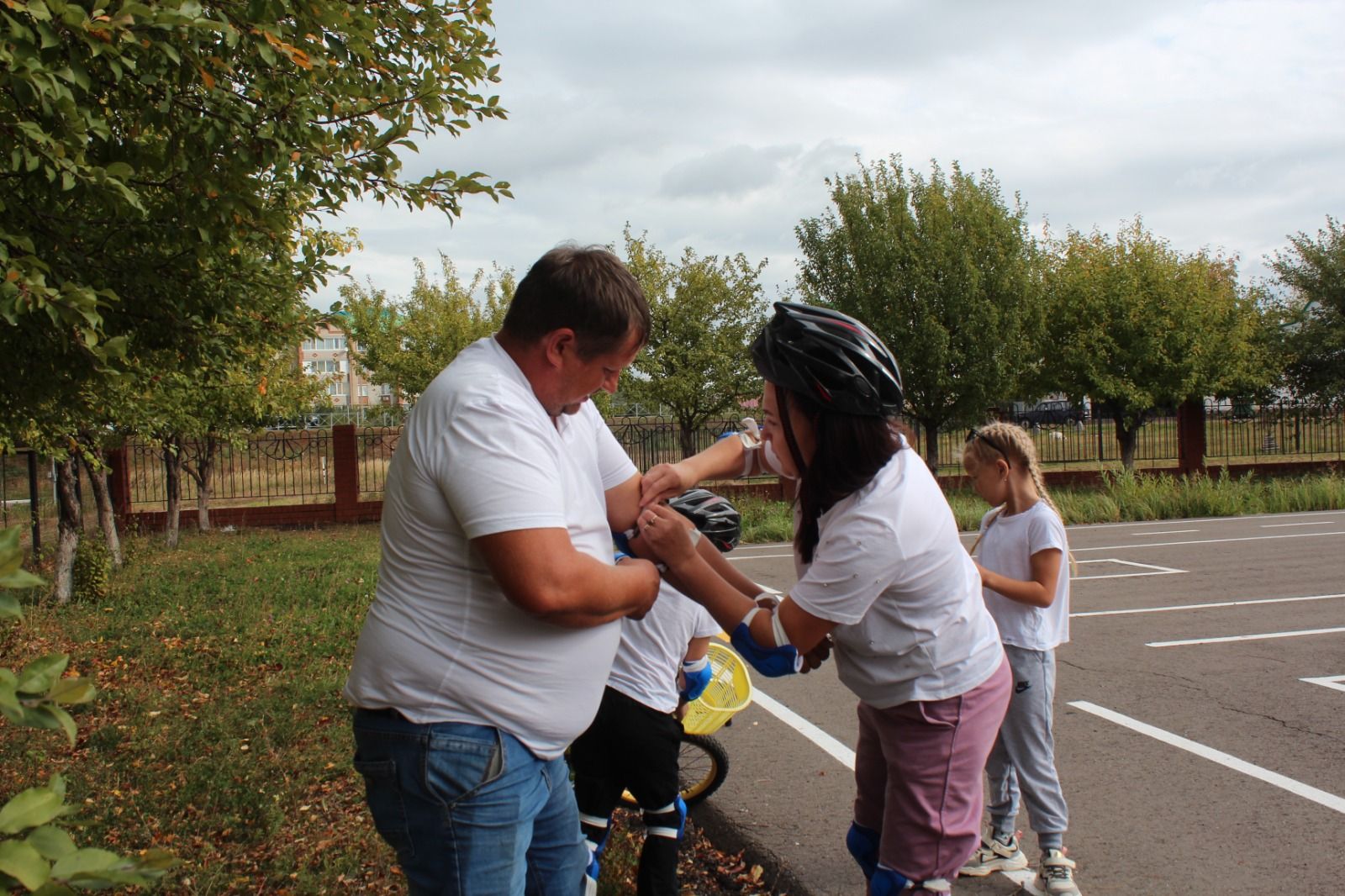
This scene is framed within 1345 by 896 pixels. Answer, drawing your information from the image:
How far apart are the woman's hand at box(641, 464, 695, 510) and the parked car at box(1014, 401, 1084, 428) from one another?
24.3m

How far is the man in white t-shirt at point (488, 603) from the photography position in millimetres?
1840

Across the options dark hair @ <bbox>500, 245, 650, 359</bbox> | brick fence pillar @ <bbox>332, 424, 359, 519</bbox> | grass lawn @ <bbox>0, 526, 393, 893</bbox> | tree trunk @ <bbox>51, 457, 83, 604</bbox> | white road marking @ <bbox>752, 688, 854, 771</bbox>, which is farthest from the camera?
brick fence pillar @ <bbox>332, 424, 359, 519</bbox>

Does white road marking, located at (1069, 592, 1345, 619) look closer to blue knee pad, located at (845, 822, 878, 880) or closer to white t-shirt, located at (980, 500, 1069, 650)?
white t-shirt, located at (980, 500, 1069, 650)

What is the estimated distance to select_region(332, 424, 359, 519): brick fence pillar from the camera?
22281 mm

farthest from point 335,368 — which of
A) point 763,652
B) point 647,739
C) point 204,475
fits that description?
point 763,652

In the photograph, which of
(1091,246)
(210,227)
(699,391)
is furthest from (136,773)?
(1091,246)

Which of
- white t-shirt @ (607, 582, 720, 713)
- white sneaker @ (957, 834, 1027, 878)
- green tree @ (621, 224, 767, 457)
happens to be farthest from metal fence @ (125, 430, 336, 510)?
white sneaker @ (957, 834, 1027, 878)

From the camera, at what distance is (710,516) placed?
337 cm

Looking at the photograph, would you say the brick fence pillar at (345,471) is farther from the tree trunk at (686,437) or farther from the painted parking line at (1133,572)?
the painted parking line at (1133,572)

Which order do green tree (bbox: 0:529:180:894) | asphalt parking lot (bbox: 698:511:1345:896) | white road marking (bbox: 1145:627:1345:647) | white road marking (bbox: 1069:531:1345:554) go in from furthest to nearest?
1. white road marking (bbox: 1069:531:1345:554)
2. white road marking (bbox: 1145:627:1345:647)
3. asphalt parking lot (bbox: 698:511:1345:896)
4. green tree (bbox: 0:529:180:894)

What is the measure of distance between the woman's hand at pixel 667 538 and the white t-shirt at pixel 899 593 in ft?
0.86

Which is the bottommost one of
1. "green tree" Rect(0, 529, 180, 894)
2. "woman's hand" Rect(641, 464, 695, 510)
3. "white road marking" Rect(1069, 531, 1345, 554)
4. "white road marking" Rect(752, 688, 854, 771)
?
"white road marking" Rect(1069, 531, 1345, 554)

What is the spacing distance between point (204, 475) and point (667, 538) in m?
20.2

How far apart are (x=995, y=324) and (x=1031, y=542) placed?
19.9 meters
